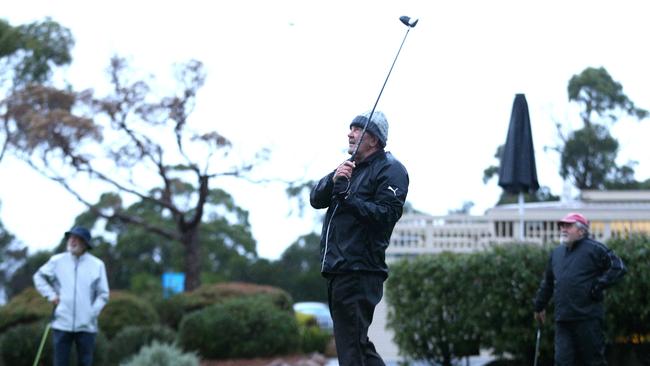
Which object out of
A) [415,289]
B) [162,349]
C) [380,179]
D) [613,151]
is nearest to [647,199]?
[613,151]

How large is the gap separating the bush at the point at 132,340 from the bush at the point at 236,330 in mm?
2447

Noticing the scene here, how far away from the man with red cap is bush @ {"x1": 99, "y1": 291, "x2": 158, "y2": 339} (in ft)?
30.0

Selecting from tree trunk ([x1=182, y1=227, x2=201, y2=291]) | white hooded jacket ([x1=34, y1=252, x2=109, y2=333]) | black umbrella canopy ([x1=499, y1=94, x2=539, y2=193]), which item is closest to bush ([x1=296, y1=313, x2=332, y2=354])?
tree trunk ([x1=182, y1=227, x2=201, y2=291])

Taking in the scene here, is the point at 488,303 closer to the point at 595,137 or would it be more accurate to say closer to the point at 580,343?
the point at 580,343

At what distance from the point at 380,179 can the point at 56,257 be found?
510 cm

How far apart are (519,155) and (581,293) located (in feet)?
18.9

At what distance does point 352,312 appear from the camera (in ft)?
20.3

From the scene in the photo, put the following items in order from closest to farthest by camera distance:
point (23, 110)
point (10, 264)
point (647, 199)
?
point (23, 110), point (647, 199), point (10, 264)

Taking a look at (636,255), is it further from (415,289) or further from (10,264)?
(10,264)

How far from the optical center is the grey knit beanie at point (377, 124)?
6.45m

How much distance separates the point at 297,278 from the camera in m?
50.0

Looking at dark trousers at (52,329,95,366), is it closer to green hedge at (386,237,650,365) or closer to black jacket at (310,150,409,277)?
black jacket at (310,150,409,277)

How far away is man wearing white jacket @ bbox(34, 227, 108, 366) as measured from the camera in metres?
10.2

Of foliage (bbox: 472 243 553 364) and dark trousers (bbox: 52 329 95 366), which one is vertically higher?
foliage (bbox: 472 243 553 364)
